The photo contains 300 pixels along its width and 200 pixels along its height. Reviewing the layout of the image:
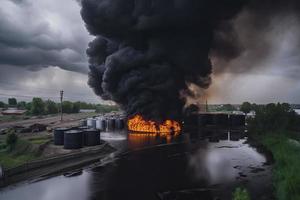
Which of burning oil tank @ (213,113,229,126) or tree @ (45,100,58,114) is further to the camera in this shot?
tree @ (45,100,58,114)

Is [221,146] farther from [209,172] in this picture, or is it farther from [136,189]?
[136,189]

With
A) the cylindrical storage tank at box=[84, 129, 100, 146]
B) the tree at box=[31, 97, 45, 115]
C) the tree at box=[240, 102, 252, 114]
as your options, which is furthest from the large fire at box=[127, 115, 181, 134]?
the tree at box=[240, 102, 252, 114]

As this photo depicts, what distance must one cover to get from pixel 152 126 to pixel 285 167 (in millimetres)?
41933

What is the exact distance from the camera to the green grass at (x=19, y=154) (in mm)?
32844

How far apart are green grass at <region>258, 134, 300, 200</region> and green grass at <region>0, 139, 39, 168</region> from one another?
90.8 ft

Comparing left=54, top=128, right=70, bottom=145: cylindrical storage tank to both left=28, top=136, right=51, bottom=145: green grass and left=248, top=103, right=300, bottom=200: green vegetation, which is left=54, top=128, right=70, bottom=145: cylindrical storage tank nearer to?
left=28, top=136, right=51, bottom=145: green grass

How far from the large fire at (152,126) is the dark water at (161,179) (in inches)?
1001

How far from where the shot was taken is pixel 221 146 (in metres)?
47.7

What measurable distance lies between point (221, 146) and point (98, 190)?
2878cm

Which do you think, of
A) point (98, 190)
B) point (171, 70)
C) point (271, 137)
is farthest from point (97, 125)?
point (98, 190)

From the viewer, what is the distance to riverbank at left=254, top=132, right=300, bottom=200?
20.9 meters

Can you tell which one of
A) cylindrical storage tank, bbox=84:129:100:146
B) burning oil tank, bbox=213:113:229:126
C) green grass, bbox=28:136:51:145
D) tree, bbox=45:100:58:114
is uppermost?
tree, bbox=45:100:58:114

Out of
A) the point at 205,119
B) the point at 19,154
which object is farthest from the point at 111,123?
the point at 19,154

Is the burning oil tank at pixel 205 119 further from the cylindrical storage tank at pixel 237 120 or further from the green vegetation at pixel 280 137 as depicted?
the green vegetation at pixel 280 137
